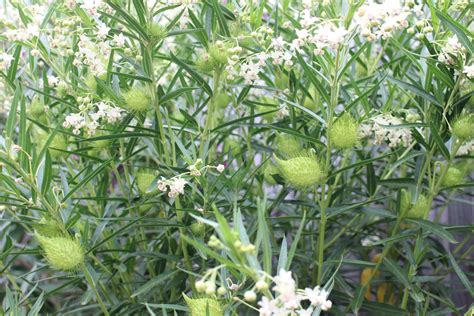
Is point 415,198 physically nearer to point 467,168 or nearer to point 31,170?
point 467,168

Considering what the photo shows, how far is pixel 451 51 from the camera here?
35.6 inches

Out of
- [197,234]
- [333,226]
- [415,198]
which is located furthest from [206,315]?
[333,226]

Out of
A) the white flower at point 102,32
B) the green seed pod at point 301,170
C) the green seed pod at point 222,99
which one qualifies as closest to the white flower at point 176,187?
the green seed pod at point 301,170

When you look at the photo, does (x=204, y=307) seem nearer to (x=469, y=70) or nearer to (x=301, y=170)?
(x=301, y=170)

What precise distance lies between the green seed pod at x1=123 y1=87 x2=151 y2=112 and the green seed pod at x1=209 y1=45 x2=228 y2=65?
12 cm

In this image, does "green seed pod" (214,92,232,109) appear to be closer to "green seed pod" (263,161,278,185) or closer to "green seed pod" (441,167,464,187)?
"green seed pod" (263,161,278,185)

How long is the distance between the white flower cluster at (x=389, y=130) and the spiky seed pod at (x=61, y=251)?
50 centimetres

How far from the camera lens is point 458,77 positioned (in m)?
0.94

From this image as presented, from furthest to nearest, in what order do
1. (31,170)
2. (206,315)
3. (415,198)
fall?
(415,198), (31,170), (206,315)

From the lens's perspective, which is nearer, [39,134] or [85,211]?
[85,211]

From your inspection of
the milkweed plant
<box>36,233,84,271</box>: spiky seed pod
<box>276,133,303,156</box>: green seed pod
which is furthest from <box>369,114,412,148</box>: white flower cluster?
<box>36,233,84,271</box>: spiky seed pod

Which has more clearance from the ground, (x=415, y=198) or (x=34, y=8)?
(x=34, y=8)

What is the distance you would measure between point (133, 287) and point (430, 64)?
70 cm

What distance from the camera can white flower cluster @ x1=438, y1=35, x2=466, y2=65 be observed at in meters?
0.89
